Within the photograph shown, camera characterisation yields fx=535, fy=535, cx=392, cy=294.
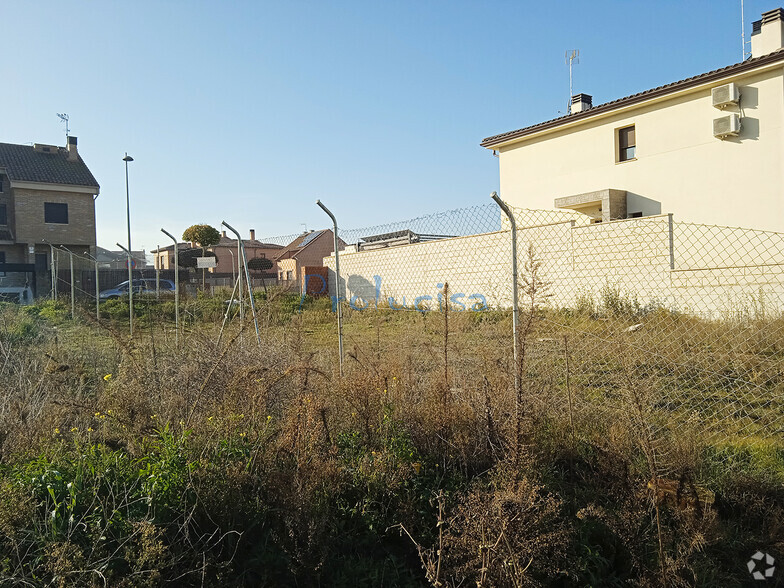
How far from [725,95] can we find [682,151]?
67.9 inches

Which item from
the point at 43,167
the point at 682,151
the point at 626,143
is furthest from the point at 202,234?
the point at 682,151

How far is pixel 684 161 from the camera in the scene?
1434 centimetres

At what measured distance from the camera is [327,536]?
275 cm

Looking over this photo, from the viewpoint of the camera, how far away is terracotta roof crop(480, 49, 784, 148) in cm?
1259

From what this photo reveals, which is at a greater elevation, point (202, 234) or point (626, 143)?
point (626, 143)

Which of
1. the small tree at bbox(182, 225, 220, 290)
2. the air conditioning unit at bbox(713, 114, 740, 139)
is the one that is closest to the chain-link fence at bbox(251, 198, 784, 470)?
the air conditioning unit at bbox(713, 114, 740, 139)

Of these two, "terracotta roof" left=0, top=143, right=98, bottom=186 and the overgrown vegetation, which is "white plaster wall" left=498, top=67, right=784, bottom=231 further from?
"terracotta roof" left=0, top=143, right=98, bottom=186

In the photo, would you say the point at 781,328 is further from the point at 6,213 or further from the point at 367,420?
the point at 6,213

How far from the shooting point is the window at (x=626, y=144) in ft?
51.8

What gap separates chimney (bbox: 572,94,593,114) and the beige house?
2136 millimetres

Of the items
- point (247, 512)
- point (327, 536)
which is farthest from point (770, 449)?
point (247, 512)

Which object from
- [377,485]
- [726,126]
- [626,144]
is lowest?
[377,485]

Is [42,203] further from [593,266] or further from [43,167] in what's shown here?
[593,266]

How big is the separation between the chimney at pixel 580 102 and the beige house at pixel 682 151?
2.14 metres
